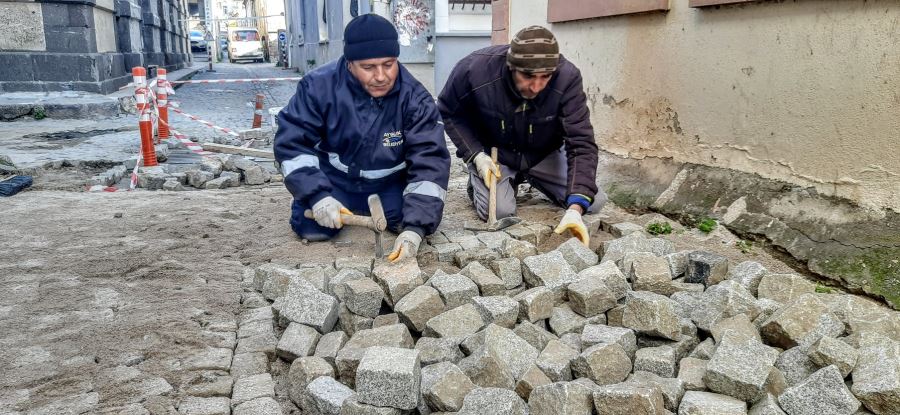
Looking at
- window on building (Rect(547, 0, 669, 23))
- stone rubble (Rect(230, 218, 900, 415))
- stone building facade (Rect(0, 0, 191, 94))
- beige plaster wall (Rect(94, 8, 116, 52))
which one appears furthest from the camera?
beige plaster wall (Rect(94, 8, 116, 52))

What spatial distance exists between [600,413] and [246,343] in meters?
1.47

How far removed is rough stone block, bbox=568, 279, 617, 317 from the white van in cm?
3823

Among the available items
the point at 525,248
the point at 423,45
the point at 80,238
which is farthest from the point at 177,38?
the point at 525,248

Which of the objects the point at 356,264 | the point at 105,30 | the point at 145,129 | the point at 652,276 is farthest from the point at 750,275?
the point at 105,30

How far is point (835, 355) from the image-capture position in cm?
220

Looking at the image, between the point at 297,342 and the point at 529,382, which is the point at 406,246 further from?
the point at 529,382

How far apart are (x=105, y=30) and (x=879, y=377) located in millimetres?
11911

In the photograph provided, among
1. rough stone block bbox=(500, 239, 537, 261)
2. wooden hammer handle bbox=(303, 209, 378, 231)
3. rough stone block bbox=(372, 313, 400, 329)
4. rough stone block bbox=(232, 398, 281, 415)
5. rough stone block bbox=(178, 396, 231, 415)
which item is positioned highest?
wooden hammer handle bbox=(303, 209, 378, 231)

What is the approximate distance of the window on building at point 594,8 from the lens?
14.8 ft

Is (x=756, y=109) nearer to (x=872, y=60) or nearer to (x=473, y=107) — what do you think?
(x=872, y=60)

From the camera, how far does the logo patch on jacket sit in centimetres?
372

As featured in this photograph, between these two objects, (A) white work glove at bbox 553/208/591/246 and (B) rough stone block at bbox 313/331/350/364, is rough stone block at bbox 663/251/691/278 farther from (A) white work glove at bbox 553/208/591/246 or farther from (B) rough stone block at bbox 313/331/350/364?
(B) rough stone block at bbox 313/331/350/364

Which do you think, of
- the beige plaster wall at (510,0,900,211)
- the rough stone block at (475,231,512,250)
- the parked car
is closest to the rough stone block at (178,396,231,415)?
the rough stone block at (475,231,512,250)

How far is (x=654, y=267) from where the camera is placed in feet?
9.84
